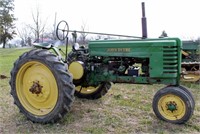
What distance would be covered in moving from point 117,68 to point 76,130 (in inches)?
49.3

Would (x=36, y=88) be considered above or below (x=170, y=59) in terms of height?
below

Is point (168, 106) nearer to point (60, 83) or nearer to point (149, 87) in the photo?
point (60, 83)

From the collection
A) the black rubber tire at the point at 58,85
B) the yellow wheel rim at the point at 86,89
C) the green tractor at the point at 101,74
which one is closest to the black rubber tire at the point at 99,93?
the yellow wheel rim at the point at 86,89

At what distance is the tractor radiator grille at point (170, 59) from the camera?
371cm

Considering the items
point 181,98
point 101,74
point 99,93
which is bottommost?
point 99,93

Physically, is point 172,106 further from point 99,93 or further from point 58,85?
point 99,93

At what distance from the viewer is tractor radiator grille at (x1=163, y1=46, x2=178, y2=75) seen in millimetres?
3713

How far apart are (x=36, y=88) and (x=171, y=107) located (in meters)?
2.02

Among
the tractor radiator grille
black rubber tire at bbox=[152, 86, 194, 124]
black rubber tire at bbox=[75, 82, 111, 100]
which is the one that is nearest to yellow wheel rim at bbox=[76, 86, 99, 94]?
black rubber tire at bbox=[75, 82, 111, 100]

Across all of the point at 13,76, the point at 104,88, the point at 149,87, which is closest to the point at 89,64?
the point at 104,88

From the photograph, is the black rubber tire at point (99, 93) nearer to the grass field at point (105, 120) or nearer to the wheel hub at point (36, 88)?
the grass field at point (105, 120)

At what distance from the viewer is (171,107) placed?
3680 mm

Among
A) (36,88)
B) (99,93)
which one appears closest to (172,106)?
(99,93)

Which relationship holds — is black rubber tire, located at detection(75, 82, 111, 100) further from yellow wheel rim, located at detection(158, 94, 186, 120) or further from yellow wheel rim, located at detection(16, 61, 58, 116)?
yellow wheel rim, located at detection(158, 94, 186, 120)
